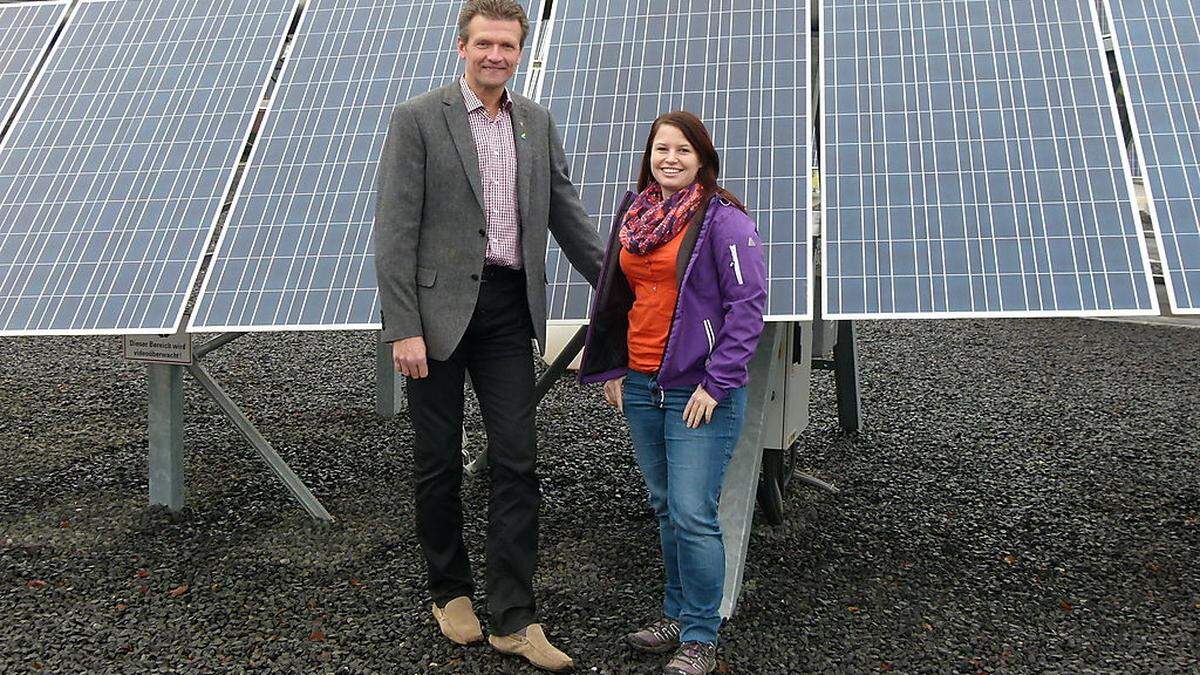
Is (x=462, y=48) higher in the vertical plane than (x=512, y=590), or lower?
higher

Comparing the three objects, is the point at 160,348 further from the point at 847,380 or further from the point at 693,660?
the point at 847,380

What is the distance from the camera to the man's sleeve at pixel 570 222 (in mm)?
4230

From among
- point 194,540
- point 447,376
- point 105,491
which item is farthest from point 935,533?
point 105,491

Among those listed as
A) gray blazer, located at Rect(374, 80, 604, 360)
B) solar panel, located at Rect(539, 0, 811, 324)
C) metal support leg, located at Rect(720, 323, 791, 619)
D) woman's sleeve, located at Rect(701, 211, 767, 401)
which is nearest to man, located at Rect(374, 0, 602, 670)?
gray blazer, located at Rect(374, 80, 604, 360)

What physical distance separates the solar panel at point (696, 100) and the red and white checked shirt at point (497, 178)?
607 mm

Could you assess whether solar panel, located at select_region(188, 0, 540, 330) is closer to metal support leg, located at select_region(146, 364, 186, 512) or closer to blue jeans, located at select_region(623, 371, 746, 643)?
metal support leg, located at select_region(146, 364, 186, 512)

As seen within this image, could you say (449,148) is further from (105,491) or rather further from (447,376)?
(105,491)

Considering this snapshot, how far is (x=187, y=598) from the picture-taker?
4.85 m

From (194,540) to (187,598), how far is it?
2.21 ft

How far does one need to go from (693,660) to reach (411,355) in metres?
1.41

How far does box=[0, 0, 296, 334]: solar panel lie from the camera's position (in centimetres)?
504

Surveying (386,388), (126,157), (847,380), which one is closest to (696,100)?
(126,157)

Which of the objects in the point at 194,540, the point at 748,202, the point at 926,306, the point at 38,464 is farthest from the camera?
the point at 38,464

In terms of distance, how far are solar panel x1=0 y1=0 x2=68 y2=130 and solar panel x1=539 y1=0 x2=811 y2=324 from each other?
2806 millimetres
